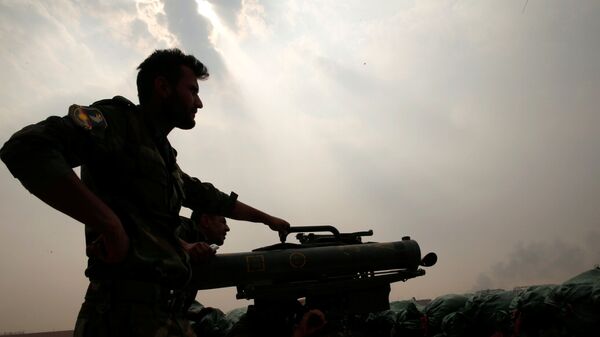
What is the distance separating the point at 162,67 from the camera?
252 cm

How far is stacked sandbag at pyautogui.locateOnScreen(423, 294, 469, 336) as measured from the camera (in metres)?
6.59

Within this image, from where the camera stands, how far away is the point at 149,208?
2.03 meters

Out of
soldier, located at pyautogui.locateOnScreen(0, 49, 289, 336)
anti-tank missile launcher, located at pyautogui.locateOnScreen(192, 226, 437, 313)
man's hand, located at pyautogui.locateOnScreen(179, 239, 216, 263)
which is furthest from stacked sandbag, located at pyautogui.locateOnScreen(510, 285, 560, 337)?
soldier, located at pyautogui.locateOnScreen(0, 49, 289, 336)

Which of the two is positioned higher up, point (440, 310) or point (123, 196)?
point (123, 196)

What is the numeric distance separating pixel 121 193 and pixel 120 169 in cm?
12

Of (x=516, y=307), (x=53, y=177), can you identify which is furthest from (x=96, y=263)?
(x=516, y=307)

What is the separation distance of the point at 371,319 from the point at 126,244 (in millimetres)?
6664

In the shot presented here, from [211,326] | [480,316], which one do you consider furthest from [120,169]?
[211,326]

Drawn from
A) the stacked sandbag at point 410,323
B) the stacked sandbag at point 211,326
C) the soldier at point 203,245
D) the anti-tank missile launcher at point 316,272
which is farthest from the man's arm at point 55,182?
the stacked sandbag at point 211,326

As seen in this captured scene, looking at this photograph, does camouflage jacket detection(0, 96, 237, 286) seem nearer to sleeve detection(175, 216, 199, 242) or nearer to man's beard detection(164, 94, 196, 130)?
man's beard detection(164, 94, 196, 130)

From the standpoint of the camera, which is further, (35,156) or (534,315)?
(534,315)

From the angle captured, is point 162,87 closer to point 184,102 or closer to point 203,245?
point 184,102

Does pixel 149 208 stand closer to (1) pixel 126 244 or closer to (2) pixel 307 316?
(1) pixel 126 244

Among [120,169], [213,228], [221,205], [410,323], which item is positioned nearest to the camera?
[120,169]
